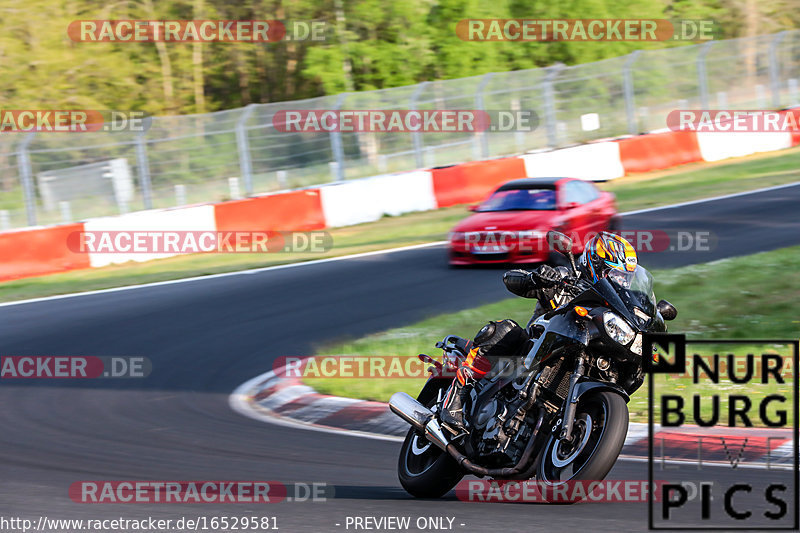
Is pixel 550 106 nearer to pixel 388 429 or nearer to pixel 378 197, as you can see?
pixel 378 197

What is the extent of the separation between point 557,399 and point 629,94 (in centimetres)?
2054

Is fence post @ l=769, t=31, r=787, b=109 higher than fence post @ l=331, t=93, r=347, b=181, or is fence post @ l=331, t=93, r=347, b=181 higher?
fence post @ l=769, t=31, r=787, b=109

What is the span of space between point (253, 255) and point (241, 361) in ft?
24.8

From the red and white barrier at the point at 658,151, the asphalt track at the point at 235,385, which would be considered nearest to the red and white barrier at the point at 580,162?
the red and white barrier at the point at 658,151

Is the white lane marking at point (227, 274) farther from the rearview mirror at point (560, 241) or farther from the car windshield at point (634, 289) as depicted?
the car windshield at point (634, 289)

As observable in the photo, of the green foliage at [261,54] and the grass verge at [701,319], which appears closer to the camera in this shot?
the grass verge at [701,319]

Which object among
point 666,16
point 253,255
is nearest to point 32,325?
point 253,255

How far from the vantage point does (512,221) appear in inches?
592

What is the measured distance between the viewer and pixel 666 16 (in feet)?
119

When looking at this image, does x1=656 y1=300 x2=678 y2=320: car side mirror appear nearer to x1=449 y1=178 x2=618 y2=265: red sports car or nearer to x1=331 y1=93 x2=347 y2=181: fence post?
x1=449 y1=178 x2=618 y2=265: red sports car

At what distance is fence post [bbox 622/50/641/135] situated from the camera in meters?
25.0

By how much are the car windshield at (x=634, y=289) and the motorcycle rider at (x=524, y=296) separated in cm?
4

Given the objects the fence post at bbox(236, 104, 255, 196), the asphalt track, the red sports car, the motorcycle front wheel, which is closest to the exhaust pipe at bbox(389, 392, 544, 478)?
the motorcycle front wheel

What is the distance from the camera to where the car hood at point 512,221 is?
587 inches
